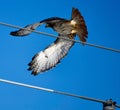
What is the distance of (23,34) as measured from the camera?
1630cm

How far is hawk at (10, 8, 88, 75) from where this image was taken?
683 inches

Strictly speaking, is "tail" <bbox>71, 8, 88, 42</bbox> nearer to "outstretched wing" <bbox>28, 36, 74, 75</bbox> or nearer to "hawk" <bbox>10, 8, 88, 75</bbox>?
"hawk" <bbox>10, 8, 88, 75</bbox>

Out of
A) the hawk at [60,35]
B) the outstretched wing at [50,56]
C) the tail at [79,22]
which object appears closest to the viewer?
the tail at [79,22]

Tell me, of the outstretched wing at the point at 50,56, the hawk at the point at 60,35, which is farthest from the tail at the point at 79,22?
the outstretched wing at the point at 50,56

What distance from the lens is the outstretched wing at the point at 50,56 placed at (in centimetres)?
1804

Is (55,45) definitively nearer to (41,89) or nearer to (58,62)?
(58,62)

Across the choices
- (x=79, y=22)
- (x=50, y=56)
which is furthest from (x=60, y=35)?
(x=50, y=56)

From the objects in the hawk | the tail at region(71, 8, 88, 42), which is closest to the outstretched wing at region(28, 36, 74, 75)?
the hawk

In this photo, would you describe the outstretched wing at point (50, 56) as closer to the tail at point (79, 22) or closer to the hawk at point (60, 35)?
the hawk at point (60, 35)

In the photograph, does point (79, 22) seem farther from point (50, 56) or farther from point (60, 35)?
point (50, 56)

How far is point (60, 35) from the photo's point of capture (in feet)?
56.2

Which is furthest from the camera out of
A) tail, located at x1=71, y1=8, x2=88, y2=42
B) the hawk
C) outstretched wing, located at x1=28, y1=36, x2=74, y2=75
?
outstretched wing, located at x1=28, y1=36, x2=74, y2=75

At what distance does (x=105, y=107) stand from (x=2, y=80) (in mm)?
1485

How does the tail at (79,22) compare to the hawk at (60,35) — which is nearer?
the tail at (79,22)
